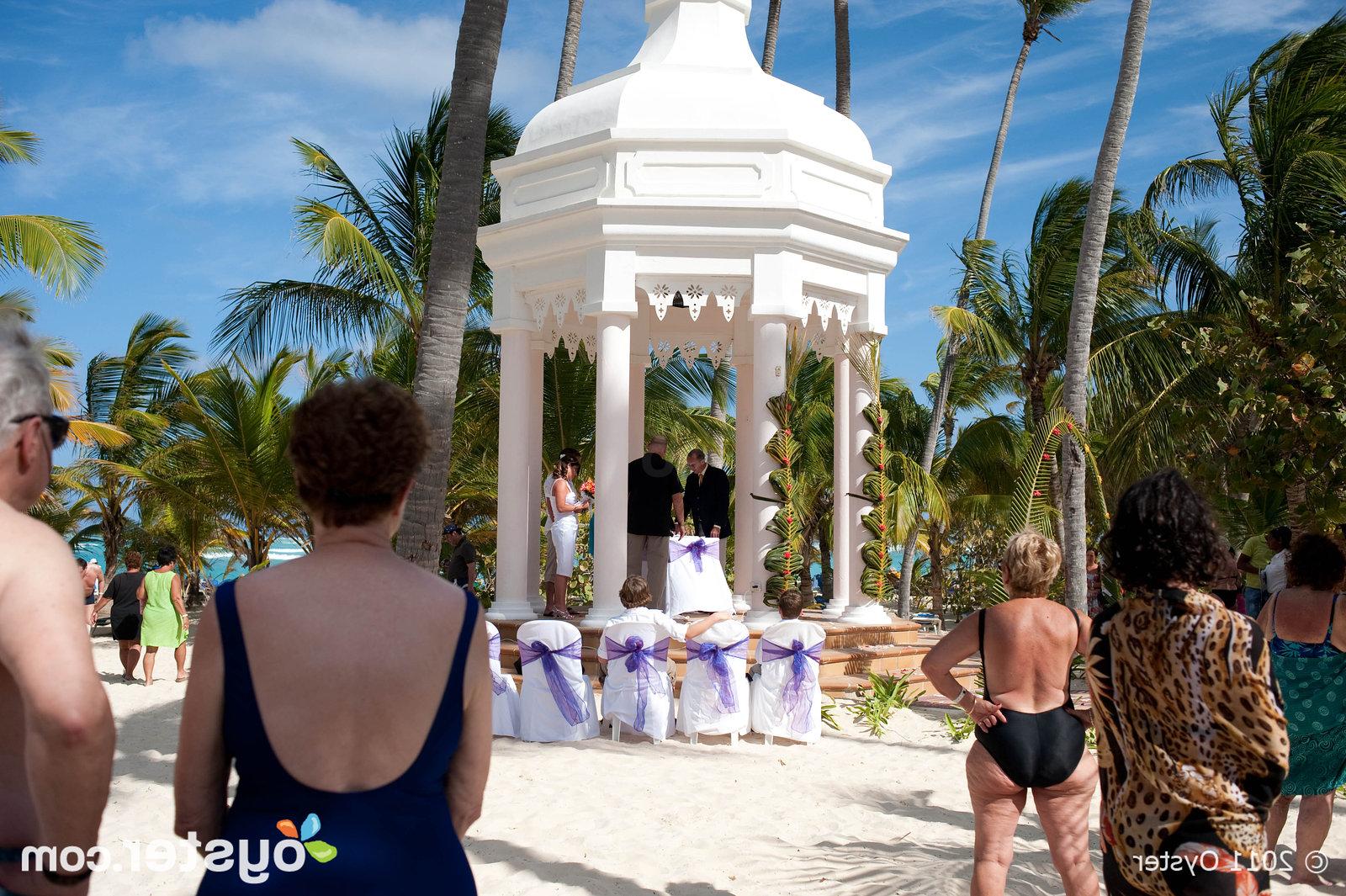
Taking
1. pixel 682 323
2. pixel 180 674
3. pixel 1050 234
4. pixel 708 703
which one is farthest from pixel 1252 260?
pixel 180 674

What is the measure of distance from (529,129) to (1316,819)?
10447 mm

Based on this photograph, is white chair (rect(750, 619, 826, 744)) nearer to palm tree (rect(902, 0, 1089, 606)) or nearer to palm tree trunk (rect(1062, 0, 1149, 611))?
palm tree trunk (rect(1062, 0, 1149, 611))

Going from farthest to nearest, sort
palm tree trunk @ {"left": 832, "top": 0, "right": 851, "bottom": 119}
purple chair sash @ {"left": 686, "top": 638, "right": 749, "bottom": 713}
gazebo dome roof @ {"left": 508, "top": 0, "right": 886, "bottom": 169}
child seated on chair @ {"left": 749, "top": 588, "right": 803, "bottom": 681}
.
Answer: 1. palm tree trunk @ {"left": 832, "top": 0, "right": 851, "bottom": 119}
2. gazebo dome roof @ {"left": 508, "top": 0, "right": 886, "bottom": 169}
3. child seated on chair @ {"left": 749, "top": 588, "right": 803, "bottom": 681}
4. purple chair sash @ {"left": 686, "top": 638, "right": 749, "bottom": 713}

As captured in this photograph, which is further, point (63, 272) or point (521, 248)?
point (63, 272)

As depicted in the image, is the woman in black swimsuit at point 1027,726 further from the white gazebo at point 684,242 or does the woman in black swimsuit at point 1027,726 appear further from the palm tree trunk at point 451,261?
the white gazebo at point 684,242

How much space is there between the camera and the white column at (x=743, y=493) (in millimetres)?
12930

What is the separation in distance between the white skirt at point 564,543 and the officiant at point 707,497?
1.43 m

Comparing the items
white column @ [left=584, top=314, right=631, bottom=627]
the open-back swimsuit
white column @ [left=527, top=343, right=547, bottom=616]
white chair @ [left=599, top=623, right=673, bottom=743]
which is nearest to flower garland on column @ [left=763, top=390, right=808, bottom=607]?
white column @ [left=584, top=314, right=631, bottom=627]

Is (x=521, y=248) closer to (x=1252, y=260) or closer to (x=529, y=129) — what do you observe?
(x=529, y=129)

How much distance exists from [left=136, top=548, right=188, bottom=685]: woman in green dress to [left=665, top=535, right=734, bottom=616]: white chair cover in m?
6.57

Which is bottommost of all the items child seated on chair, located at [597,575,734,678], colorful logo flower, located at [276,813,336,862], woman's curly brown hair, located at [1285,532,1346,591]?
child seated on chair, located at [597,575,734,678]

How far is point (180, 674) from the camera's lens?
13906mm

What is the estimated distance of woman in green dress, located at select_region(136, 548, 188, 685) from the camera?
45.2 ft

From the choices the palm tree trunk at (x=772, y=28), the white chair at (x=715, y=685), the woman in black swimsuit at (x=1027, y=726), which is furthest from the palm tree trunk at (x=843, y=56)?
the woman in black swimsuit at (x=1027, y=726)
